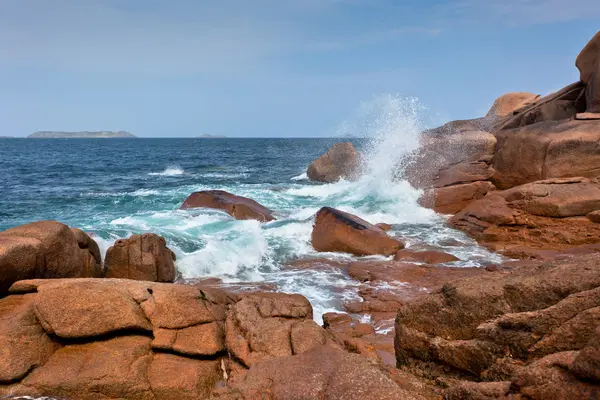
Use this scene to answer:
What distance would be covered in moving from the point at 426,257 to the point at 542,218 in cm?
361

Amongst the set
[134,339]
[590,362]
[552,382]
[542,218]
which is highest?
[590,362]

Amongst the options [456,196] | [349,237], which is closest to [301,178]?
[456,196]

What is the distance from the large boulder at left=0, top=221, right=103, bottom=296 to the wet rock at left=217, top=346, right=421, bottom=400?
4184mm

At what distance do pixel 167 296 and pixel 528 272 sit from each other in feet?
13.5

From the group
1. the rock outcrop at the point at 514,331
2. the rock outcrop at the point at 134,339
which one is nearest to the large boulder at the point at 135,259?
the rock outcrop at the point at 134,339

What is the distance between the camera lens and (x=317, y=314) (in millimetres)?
7516

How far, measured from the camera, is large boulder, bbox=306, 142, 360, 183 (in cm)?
2409

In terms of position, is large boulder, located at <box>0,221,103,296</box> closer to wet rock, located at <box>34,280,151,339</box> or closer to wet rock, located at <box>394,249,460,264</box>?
wet rock, located at <box>34,280,151,339</box>

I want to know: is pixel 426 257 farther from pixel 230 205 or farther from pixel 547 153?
pixel 230 205

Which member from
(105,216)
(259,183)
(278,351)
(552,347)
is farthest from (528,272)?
(259,183)

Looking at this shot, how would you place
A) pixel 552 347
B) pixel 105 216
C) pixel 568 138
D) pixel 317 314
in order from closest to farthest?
pixel 552 347 → pixel 317 314 → pixel 568 138 → pixel 105 216

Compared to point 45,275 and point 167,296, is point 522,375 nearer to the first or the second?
point 167,296

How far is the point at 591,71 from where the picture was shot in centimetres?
1544

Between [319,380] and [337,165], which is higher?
[337,165]
